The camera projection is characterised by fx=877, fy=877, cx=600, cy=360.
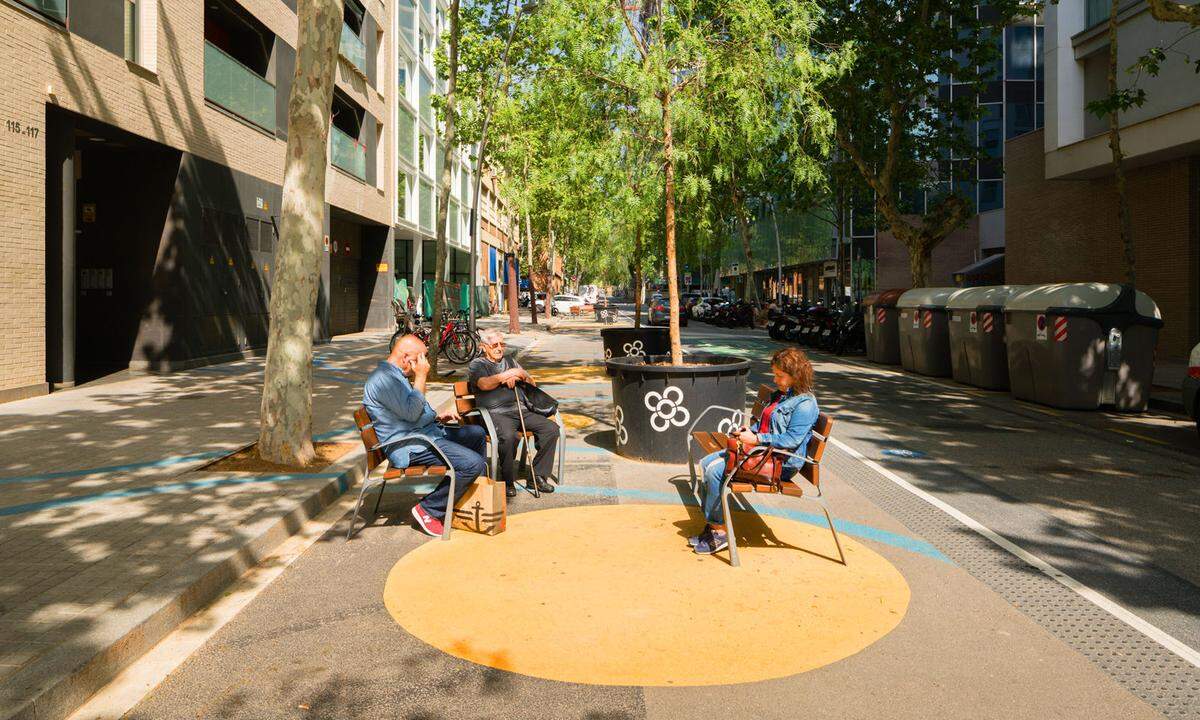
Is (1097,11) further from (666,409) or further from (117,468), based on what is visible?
(117,468)

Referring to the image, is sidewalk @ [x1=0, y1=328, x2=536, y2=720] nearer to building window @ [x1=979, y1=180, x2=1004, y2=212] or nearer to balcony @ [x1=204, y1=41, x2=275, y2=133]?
balcony @ [x1=204, y1=41, x2=275, y2=133]

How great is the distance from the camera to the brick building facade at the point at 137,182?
39.8 feet

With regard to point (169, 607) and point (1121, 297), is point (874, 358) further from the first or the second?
point (169, 607)

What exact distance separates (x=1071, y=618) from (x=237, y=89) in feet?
63.8

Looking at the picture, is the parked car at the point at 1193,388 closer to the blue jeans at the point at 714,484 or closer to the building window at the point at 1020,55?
the blue jeans at the point at 714,484

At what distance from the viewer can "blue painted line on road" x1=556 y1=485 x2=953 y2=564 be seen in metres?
5.79

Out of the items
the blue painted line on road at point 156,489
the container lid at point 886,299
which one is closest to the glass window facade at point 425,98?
the container lid at point 886,299

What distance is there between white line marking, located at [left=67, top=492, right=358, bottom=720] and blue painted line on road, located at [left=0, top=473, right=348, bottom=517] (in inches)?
48.9

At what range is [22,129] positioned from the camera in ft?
39.1

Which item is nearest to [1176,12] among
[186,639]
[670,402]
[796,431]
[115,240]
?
[670,402]

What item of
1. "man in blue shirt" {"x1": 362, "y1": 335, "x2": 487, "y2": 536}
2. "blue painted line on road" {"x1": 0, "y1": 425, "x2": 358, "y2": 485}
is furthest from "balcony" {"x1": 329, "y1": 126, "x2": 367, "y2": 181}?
"man in blue shirt" {"x1": 362, "y1": 335, "x2": 487, "y2": 536}

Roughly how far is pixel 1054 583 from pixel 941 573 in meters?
0.60

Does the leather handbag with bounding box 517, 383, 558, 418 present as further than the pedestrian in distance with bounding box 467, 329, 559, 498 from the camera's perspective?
Yes

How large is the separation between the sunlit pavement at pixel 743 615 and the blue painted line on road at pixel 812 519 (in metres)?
0.03
